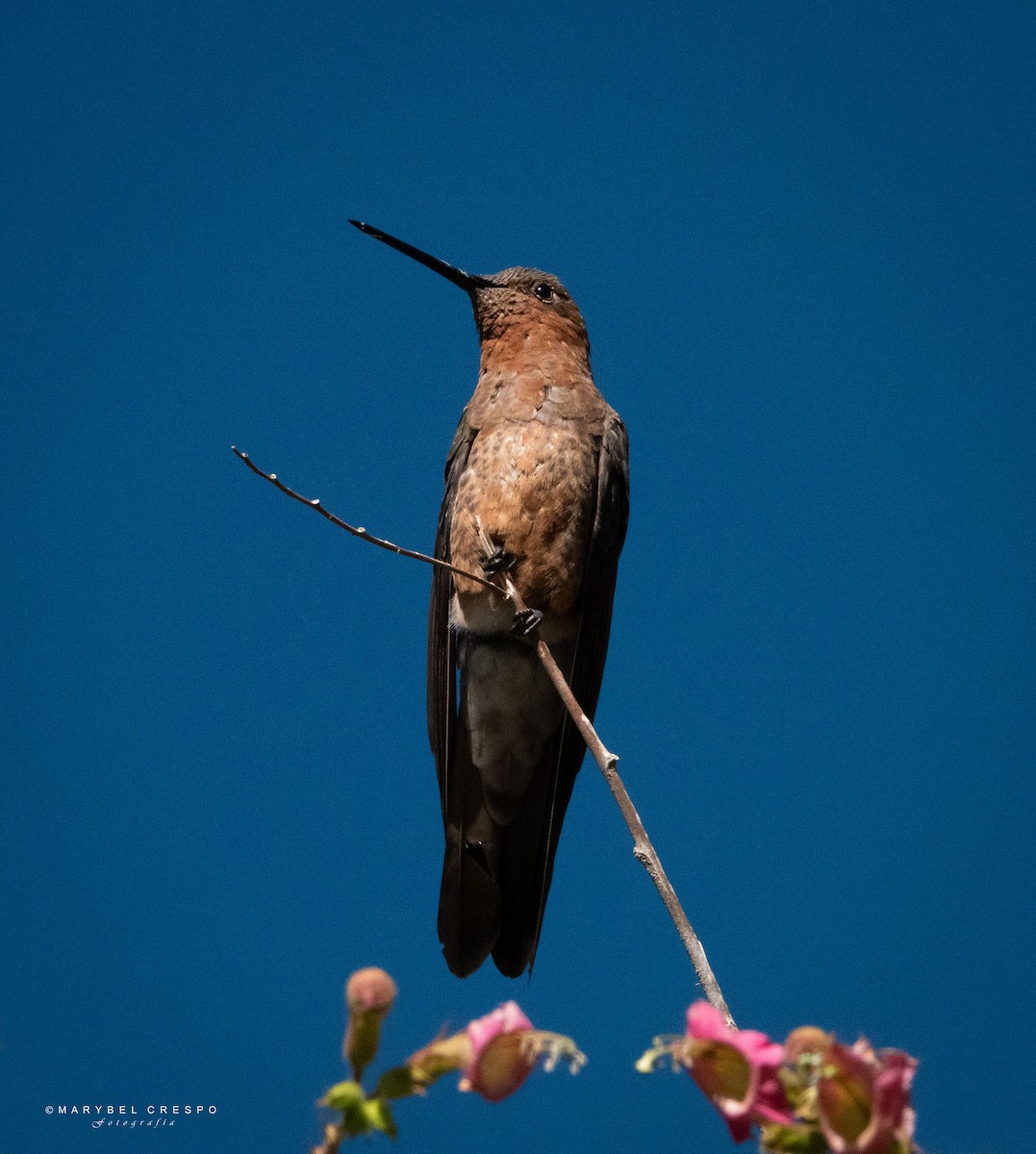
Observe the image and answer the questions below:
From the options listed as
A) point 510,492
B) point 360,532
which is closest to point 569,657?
point 510,492

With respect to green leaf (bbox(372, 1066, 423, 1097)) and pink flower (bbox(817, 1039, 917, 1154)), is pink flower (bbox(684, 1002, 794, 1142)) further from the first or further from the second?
green leaf (bbox(372, 1066, 423, 1097))

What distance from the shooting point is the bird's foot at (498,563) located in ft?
15.4

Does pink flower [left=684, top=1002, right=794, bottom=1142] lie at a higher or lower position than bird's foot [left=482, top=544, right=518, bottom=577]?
lower

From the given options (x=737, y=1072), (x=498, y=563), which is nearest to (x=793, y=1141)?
(x=737, y=1072)

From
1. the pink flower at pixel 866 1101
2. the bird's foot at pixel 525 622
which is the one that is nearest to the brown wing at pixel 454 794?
the bird's foot at pixel 525 622

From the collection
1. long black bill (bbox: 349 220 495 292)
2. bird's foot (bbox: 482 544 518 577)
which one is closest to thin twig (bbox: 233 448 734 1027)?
bird's foot (bbox: 482 544 518 577)

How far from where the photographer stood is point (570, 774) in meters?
5.10

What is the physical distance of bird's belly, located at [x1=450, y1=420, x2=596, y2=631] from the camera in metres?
4.80

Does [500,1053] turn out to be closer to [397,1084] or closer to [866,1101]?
[397,1084]

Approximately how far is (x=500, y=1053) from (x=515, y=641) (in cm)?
369

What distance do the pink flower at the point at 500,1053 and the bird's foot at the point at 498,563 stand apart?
3.38 metres

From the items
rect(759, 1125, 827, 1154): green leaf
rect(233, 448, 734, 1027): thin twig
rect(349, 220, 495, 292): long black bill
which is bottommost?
rect(759, 1125, 827, 1154): green leaf

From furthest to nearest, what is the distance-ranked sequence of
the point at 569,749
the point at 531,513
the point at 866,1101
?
the point at 569,749
the point at 531,513
the point at 866,1101

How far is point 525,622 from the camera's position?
4.80 meters
